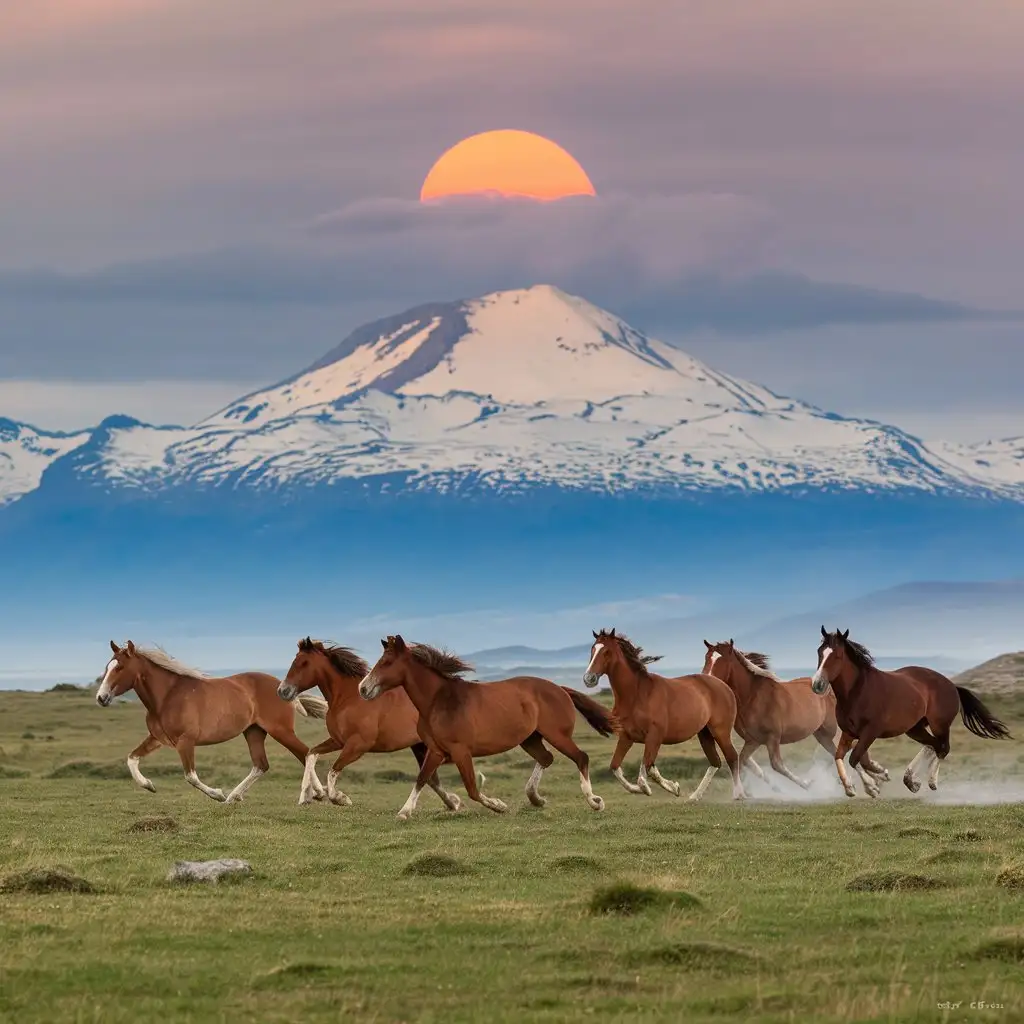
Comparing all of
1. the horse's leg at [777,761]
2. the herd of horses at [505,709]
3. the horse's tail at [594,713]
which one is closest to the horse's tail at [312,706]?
the herd of horses at [505,709]

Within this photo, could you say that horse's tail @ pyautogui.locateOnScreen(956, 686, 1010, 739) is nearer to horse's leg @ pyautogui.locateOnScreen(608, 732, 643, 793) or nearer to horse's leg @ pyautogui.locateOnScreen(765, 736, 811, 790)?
horse's leg @ pyautogui.locateOnScreen(765, 736, 811, 790)

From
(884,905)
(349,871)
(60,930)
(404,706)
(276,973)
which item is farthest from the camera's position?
(404,706)

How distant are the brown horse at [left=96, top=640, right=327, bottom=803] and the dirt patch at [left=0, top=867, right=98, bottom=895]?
40.4 ft

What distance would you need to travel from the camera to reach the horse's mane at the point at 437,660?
30375 millimetres

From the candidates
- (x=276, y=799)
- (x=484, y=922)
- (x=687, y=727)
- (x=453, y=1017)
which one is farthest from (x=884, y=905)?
(x=276, y=799)

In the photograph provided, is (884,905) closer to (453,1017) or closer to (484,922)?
(484,922)

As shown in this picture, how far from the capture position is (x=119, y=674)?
33.8 metres

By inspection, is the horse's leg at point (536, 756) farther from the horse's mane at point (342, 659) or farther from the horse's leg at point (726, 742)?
the horse's leg at point (726, 742)

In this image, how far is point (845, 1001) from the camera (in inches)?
582

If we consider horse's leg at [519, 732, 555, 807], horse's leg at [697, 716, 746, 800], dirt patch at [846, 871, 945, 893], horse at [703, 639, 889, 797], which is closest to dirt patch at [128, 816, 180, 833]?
horse's leg at [519, 732, 555, 807]

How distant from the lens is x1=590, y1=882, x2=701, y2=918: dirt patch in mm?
19266

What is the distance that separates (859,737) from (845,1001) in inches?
806

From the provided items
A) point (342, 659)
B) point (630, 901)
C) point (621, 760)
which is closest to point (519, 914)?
point (630, 901)

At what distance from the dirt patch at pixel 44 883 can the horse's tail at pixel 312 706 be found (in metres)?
13.8
